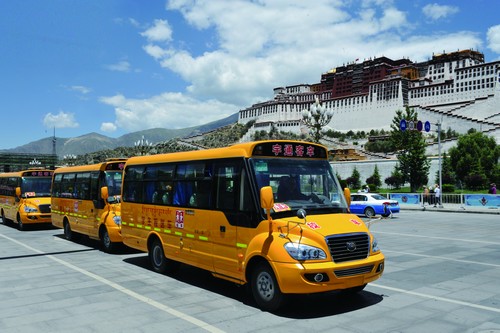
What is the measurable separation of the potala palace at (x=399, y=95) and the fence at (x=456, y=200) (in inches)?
1752

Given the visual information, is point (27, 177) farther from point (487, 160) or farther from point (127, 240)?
point (487, 160)

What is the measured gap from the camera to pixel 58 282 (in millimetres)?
8820

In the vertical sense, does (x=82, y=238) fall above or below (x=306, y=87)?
below

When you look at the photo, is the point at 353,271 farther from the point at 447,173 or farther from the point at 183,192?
the point at 447,173

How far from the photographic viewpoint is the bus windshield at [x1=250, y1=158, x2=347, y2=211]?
705 centimetres

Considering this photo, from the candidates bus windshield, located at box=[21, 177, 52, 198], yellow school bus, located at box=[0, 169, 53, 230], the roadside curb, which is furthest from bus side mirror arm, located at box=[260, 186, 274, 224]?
the roadside curb

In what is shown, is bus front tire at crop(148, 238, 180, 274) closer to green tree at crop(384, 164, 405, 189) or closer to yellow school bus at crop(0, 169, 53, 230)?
yellow school bus at crop(0, 169, 53, 230)

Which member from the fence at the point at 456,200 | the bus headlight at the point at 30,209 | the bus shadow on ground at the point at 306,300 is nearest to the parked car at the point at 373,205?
the fence at the point at 456,200

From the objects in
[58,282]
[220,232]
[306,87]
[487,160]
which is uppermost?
[306,87]

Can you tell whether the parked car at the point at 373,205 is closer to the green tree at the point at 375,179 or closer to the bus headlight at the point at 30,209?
the bus headlight at the point at 30,209

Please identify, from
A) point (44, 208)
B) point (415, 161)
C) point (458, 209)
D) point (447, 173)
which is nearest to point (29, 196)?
point (44, 208)

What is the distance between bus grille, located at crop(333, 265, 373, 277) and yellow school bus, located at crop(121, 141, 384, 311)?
14mm

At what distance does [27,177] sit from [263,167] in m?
15.5

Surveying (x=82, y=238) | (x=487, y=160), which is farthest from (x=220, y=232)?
(x=487, y=160)
